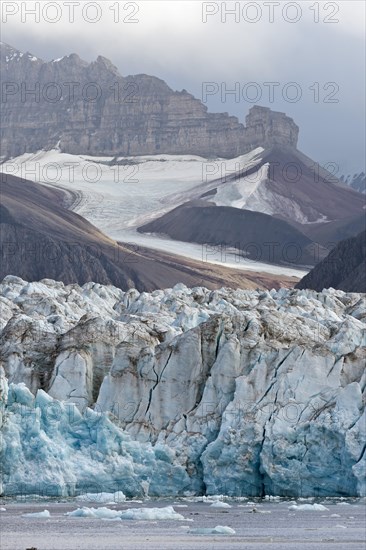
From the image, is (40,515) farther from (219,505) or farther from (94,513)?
(219,505)

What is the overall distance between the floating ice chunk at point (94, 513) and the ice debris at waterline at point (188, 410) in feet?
11.6

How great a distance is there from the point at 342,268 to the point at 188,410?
12326cm

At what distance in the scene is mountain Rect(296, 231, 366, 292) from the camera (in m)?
164

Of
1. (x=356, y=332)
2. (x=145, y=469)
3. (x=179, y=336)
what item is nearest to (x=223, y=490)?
(x=145, y=469)

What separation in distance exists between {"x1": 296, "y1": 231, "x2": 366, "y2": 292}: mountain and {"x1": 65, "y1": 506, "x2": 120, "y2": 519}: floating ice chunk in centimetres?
12002

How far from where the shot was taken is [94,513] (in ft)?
134

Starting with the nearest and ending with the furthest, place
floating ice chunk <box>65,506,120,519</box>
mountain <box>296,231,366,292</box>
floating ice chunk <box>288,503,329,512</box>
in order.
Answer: floating ice chunk <box>65,506,120,519</box>, floating ice chunk <box>288,503,329,512</box>, mountain <box>296,231,366,292</box>

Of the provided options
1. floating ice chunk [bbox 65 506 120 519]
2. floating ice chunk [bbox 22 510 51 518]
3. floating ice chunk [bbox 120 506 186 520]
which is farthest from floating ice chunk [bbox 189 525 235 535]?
floating ice chunk [bbox 22 510 51 518]

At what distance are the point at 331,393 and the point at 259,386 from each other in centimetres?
240

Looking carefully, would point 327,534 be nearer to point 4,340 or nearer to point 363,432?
point 363,432

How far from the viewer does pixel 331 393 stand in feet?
154

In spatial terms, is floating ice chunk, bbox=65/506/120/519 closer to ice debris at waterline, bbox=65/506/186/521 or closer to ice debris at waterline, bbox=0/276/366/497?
ice debris at waterline, bbox=65/506/186/521

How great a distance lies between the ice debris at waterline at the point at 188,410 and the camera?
44938mm

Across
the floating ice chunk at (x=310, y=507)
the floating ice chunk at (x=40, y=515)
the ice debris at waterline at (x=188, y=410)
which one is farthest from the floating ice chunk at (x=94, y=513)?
the floating ice chunk at (x=310, y=507)
